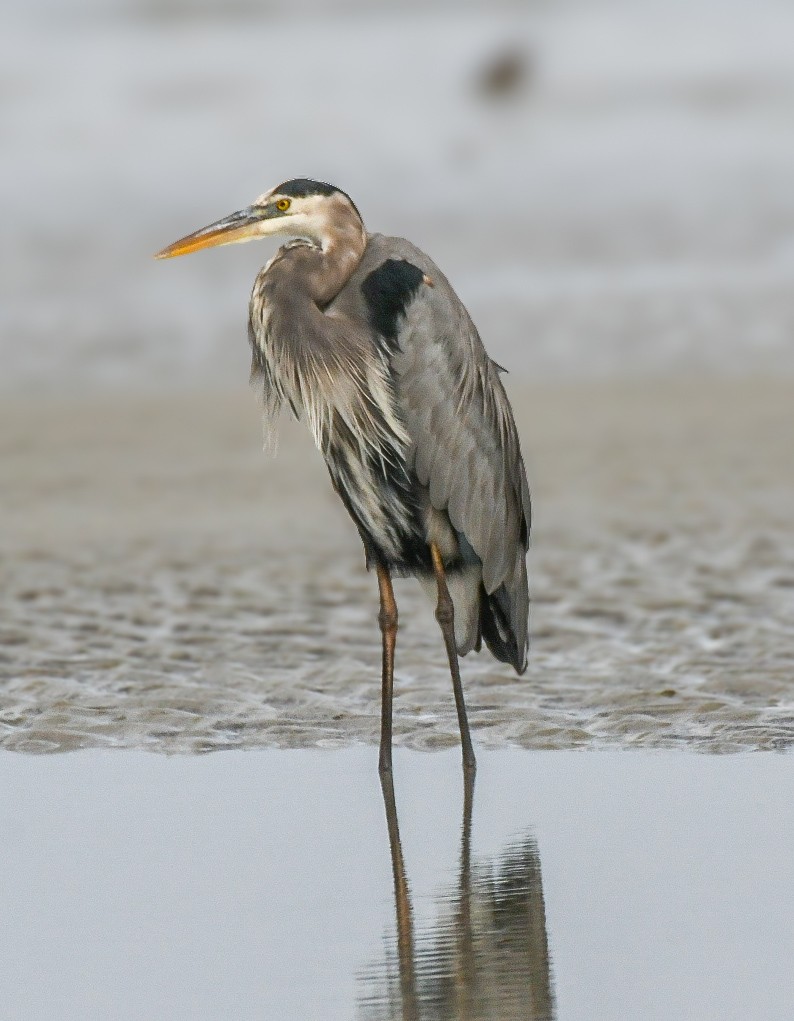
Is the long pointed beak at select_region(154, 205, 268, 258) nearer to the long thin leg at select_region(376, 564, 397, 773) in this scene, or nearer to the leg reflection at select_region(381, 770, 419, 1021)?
the long thin leg at select_region(376, 564, 397, 773)

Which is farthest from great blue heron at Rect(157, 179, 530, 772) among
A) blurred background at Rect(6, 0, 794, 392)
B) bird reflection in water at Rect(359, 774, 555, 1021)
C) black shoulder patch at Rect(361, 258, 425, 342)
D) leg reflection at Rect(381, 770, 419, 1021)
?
blurred background at Rect(6, 0, 794, 392)

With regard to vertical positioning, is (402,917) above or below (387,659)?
below

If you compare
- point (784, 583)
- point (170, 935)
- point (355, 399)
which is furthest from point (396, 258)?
point (784, 583)

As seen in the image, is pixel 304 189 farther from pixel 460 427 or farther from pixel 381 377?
pixel 460 427

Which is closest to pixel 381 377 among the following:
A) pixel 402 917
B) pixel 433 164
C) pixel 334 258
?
pixel 334 258

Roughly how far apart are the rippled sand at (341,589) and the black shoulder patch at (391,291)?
130 centimetres

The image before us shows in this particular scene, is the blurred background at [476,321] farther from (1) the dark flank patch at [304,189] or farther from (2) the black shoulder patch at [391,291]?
(1) the dark flank patch at [304,189]

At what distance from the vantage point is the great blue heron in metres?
5.81

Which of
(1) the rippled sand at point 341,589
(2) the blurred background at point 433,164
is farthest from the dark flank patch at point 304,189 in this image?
(2) the blurred background at point 433,164

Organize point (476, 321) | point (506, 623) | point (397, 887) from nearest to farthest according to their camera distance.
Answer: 1. point (397, 887)
2. point (506, 623)
3. point (476, 321)

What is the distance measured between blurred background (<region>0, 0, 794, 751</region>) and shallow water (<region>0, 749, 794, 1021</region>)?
42 cm

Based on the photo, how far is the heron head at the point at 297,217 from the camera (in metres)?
5.81

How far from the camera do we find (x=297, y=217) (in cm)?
584

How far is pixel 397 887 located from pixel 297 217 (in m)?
2.26
